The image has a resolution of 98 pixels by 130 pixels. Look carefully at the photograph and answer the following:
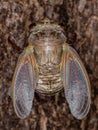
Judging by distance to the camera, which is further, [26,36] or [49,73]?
[26,36]

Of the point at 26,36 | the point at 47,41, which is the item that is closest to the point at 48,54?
the point at 47,41

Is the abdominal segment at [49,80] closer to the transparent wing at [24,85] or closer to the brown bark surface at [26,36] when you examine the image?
the transparent wing at [24,85]

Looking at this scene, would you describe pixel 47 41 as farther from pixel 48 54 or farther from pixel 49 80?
pixel 49 80

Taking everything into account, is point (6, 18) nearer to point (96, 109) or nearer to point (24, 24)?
point (24, 24)

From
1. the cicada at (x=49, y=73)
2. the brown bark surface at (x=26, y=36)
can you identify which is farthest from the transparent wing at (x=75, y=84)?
the brown bark surface at (x=26, y=36)

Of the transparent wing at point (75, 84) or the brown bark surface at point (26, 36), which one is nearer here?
the transparent wing at point (75, 84)
